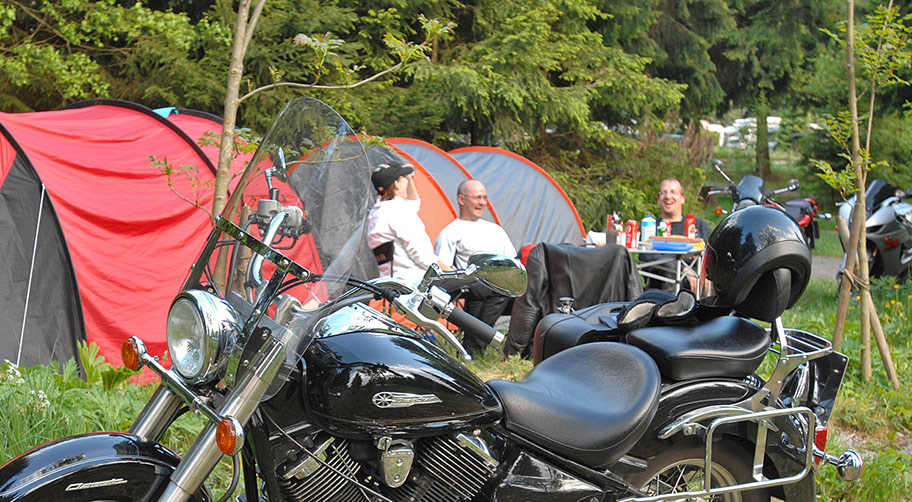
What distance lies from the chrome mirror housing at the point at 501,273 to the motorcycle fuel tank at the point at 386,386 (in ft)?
0.72

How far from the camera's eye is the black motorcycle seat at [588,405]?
7.02ft

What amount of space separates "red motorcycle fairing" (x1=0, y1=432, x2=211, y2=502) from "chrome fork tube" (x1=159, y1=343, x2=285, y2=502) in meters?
0.09

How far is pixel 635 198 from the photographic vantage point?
1162 cm

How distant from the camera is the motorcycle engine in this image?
73.4 inches

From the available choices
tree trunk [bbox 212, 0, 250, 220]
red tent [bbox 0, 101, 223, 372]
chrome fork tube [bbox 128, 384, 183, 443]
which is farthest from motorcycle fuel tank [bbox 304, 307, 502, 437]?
red tent [bbox 0, 101, 223, 372]

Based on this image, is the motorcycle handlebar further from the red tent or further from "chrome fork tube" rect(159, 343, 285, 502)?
the red tent

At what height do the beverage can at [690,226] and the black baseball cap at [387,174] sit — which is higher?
the black baseball cap at [387,174]

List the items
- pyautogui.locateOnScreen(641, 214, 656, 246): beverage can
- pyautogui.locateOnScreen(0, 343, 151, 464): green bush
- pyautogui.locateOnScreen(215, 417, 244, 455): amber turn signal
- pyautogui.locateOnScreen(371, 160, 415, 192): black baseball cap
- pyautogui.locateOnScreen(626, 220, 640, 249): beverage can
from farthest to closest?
1. pyautogui.locateOnScreen(641, 214, 656, 246): beverage can
2. pyautogui.locateOnScreen(626, 220, 640, 249): beverage can
3. pyautogui.locateOnScreen(371, 160, 415, 192): black baseball cap
4. pyautogui.locateOnScreen(0, 343, 151, 464): green bush
5. pyautogui.locateOnScreen(215, 417, 244, 455): amber turn signal

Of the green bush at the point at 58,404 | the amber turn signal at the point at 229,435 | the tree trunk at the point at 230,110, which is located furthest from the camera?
the tree trunk at the point at 230,110

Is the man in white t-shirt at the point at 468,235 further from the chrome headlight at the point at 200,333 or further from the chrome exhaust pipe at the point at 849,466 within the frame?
the chrome headlight at the point at 200,333

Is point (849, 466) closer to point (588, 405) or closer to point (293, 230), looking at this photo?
point (588, 405)

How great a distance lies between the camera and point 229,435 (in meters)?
1.65

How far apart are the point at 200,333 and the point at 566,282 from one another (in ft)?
13.4

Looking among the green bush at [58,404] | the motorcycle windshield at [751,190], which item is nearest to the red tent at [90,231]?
the green bush at [58,404]
